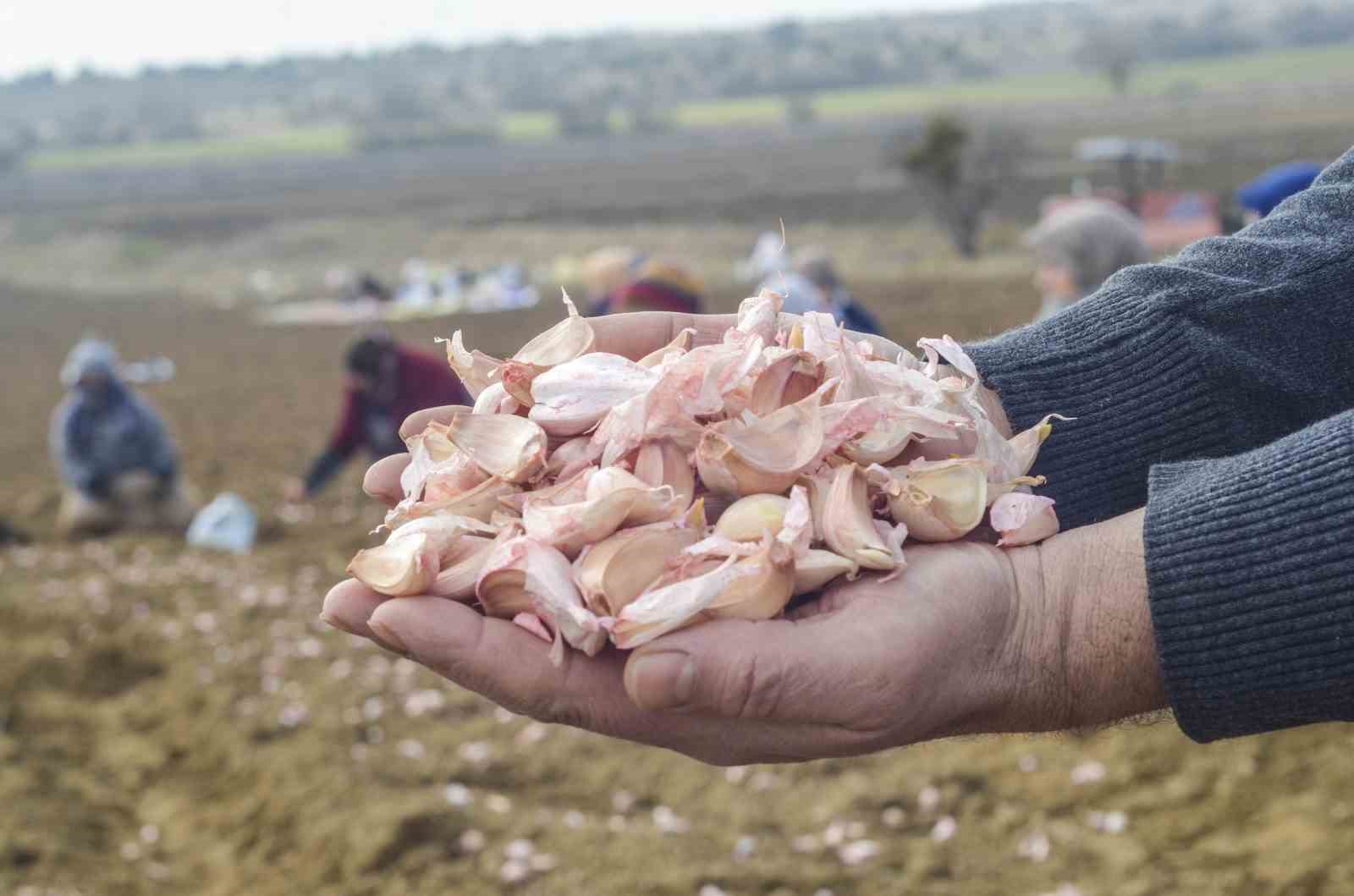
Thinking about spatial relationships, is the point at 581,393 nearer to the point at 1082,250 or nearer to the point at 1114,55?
the point at 1082,250

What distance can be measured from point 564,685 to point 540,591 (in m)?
0.11

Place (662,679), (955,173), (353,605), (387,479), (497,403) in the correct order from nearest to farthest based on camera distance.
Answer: (662,679) → (353,605) → (497,403) → (387,479) → (955,173)

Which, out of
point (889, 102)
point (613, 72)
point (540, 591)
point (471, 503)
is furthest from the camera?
point (613, 72)

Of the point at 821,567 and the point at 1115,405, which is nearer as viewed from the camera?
the point at 821,567

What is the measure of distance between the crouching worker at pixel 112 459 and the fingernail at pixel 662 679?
7.17 m

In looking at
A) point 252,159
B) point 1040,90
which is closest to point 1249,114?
point 1040,90

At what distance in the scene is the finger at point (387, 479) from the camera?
208cm

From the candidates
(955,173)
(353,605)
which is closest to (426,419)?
(353,605)

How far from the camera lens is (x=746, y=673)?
5.12 ft

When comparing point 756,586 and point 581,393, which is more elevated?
point 581,393

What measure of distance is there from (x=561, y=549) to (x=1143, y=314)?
0.91m

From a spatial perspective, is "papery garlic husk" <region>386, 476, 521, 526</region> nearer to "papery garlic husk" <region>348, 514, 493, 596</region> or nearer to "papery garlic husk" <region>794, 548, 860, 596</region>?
"papery garlic husk" <region>348, 514, 493, 596</region>

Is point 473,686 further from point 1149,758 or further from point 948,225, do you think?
point 948,225

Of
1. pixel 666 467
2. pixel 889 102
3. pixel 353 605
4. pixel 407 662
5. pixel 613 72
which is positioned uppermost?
pixel 613 72
